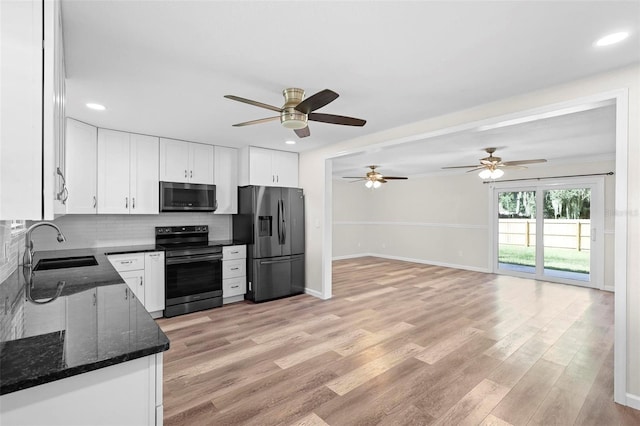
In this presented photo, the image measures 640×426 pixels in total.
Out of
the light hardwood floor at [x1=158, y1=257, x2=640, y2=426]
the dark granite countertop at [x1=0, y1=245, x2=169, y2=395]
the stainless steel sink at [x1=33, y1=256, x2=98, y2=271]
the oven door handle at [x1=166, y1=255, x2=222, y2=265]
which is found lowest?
the light hardwood floor at [x1=158, y1=257, x2=640, y2=426]

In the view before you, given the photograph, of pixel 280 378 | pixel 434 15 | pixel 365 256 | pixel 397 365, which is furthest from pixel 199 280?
pixel 365 256

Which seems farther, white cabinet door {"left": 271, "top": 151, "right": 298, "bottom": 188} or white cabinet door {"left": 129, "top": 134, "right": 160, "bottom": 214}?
white cabinet door {"left": 271, "top": 151, "right": 298, "bottom": 188}

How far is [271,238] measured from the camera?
195 inches

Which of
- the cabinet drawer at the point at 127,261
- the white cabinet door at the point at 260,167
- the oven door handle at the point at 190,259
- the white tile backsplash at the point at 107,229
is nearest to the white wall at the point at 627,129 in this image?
the white cabinet door at the point at 260,167

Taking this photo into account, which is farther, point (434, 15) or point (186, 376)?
point (186, 376)

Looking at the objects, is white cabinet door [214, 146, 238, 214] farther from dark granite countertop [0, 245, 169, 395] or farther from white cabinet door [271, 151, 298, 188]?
dark granite countertop [0, 245, 169, 395]

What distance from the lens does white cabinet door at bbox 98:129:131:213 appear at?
156 inches

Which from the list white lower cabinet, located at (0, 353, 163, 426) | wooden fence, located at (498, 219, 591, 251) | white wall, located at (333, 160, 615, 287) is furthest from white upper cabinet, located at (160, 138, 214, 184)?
wooden fence, located at (498, 219, 591, 251)

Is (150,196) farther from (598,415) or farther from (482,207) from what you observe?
(482,207)

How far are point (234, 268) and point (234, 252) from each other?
9.6 inches

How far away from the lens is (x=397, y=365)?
9.32ft

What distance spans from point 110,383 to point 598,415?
2984 millimetres

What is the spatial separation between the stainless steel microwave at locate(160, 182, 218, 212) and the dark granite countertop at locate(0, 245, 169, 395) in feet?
7.98

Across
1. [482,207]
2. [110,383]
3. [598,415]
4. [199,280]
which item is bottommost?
[598,415]
